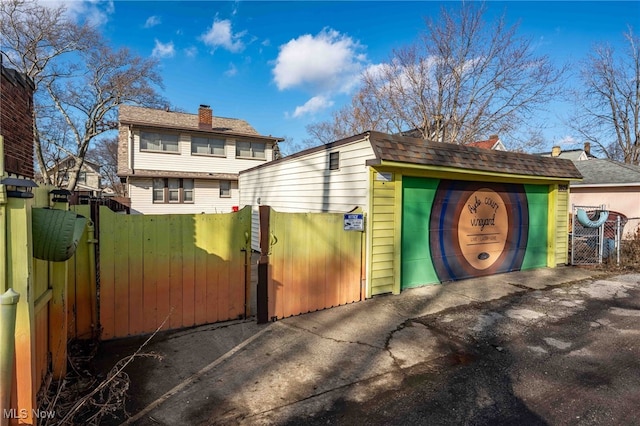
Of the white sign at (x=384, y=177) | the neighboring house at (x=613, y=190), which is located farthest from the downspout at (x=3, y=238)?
the neighboring house at (x=613, y=190)

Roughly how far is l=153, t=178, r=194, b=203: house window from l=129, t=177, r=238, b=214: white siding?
219mm

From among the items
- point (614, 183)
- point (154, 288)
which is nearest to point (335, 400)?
point (154, 288)

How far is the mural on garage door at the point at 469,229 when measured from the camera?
6.31 m

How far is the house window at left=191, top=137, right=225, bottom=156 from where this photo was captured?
19375 millimetres

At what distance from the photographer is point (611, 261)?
29.1 ft

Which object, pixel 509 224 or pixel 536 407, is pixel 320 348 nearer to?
pixel 536 407

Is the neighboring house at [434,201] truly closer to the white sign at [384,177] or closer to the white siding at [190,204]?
the white sign at [384,177]

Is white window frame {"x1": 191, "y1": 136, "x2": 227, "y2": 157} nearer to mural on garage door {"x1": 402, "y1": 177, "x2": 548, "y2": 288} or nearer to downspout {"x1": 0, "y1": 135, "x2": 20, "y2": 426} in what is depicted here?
mural on garage door {"x1": 402, "y1": 177, "x2": 548, "y2": 288}

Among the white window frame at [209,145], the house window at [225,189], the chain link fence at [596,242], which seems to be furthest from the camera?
the house window at [225,189]

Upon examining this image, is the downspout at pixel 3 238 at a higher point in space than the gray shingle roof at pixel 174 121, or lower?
lower

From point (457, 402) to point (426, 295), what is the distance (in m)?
3.23

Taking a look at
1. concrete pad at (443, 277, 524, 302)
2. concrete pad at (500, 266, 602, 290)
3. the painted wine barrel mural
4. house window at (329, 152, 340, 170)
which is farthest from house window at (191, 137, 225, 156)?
concrete pad at (500, 266, 602, 290)

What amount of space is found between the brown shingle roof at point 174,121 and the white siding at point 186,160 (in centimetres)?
80

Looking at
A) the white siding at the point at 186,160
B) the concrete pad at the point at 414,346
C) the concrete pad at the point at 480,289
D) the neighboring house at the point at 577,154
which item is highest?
the neighboring house at the point at 577,154
